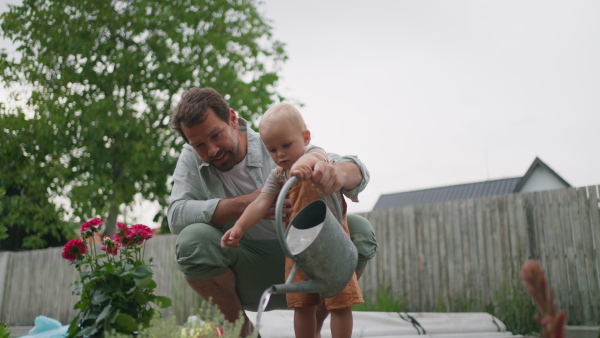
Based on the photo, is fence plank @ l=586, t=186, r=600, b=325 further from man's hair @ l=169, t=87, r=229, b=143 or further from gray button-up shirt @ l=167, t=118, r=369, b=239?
man's hair @ l=169, t=87, r=229, b=143

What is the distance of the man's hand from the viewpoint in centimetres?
161

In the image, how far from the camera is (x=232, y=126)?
251cm

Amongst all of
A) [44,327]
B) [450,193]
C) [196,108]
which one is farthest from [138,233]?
[450,193]

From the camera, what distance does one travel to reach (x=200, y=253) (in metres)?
2.26

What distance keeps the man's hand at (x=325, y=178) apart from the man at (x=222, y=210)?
1.17 feet

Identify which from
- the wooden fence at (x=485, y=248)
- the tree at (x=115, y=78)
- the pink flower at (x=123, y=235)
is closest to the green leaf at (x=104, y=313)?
the pink flower at (x=123, y=235)

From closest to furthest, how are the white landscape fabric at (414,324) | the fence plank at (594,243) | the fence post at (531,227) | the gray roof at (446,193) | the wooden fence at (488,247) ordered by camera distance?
the white landscape fabric at (414,324) < the fence plank at (594,243) < the wooden fence at (488,247) < the fence post at (531,227) < the gray roof at (446,193)

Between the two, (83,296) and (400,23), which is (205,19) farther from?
(83,296)

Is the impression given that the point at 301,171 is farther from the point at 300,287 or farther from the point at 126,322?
the point at 126,322

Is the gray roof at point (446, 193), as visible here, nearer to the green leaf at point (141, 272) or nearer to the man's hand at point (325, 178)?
the green leaf at point (141, 272)

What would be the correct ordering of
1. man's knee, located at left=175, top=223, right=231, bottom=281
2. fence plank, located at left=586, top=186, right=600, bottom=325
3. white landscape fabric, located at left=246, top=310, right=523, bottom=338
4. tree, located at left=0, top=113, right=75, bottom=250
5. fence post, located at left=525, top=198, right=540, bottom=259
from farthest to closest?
tree, located at left=0, top=113, right=75, bottom=250
fence post, located at left=525, top=198, right=540, bottom=259
fence plank, located at left=586, top=186, right=600, bottom=325
white landscape fabric, located at left=246, top=310, right=523, bottom=338
man's knee, located at left=175, top=223, right=231, bottom=281

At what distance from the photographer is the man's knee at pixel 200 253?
2271 millimetres

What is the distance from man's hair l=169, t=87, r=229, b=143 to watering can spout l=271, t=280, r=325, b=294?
1.01 m

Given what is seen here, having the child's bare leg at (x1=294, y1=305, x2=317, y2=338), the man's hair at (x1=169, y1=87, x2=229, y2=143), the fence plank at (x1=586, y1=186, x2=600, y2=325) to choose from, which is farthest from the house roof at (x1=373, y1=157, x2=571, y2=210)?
the child's bare leg at (x1=294, y1=305, x2=317, y2=338)
